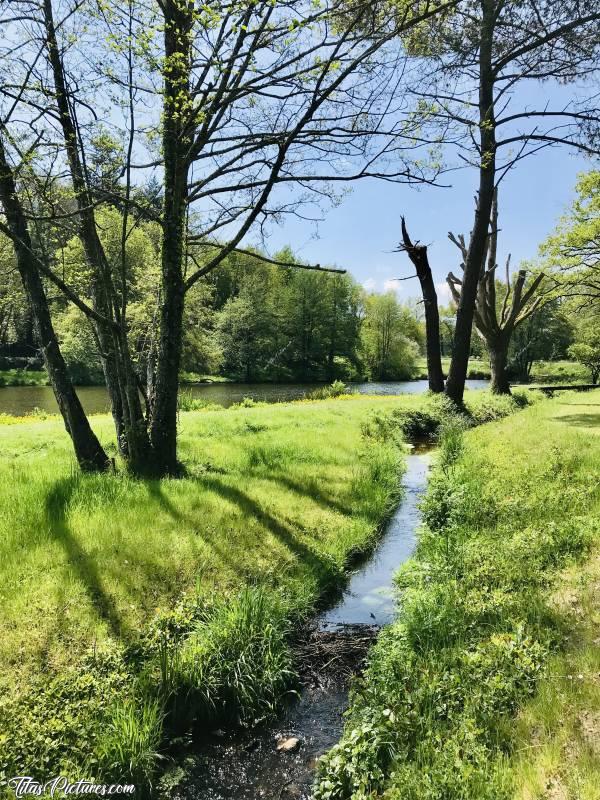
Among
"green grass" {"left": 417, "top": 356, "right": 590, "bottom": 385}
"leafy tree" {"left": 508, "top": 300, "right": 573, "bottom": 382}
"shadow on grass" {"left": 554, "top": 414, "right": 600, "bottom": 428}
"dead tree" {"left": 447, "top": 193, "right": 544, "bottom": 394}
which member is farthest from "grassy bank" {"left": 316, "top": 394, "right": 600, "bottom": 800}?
"leafy tree" {"left": 508, "top": 300, "right": 573, "bottom": 382}

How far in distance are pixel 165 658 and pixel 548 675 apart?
2.79 m

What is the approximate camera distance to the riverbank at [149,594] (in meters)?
3.40

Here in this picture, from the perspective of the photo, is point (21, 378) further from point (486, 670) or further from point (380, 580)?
point (486, 670)

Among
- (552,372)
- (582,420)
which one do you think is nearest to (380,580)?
(582,420)

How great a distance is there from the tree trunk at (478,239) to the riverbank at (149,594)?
364 inches

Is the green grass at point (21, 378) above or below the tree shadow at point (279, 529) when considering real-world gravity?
above

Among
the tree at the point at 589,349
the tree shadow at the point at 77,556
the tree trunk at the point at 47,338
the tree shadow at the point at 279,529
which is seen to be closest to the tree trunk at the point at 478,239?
the tree shadow at the point at 279,529

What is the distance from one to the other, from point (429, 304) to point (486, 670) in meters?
16.5

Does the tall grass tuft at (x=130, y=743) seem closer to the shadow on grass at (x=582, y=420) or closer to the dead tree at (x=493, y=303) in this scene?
the shadow on grass at (x=582, y=420)

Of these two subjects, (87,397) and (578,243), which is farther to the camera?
(87,397)

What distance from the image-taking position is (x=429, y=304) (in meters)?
18.7

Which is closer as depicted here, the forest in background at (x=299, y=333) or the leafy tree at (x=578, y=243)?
the leafy tree at (x=578, y=243)

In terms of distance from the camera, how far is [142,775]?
3238 millimetres

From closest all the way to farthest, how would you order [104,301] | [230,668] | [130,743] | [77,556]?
[130,743] < [230,668] < [77,556] < [104,301]
